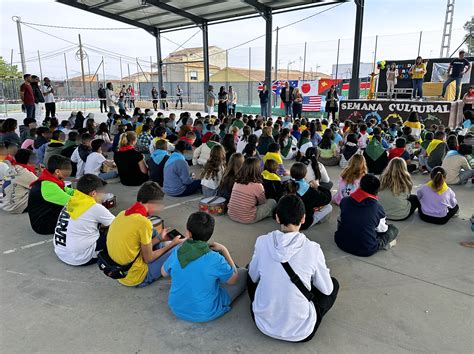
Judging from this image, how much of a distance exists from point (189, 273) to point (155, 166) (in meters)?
4.11

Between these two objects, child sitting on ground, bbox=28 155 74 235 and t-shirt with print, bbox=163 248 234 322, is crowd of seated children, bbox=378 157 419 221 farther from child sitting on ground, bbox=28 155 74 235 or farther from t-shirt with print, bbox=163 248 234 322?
child sitting on ground, bbox=28 155 74 235

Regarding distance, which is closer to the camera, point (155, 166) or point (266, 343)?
point (266, 343)

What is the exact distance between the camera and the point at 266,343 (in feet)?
8.02

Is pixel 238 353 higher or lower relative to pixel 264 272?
lower

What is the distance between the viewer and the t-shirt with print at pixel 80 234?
3.28 meters

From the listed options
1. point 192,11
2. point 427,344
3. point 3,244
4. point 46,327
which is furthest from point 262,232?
point 192,11

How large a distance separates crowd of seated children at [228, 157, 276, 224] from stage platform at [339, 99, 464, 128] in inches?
401

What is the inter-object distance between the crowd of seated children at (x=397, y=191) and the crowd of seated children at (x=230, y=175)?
1.99 m

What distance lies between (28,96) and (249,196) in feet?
35.1

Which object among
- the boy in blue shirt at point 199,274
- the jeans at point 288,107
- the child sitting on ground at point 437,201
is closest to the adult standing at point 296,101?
the jeans at point 288,107

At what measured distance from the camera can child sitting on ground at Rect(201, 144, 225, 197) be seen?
531 cm

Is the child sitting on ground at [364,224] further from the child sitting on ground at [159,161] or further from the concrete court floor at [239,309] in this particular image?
the child sitting on ground at [159,161]

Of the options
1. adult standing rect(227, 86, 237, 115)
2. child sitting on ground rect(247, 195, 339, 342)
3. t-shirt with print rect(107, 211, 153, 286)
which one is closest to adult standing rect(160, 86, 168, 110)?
adult standing rect(227, 86, 237, 115)

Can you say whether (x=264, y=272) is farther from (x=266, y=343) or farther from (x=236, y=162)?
(x=236, y=162)
